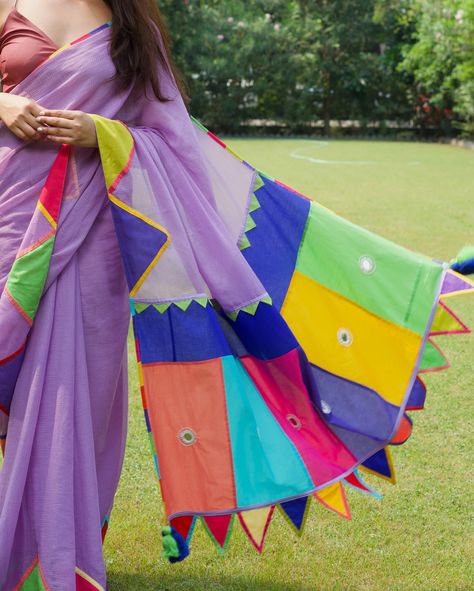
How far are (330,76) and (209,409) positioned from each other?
26.4 metres

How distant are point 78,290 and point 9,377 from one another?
275mm

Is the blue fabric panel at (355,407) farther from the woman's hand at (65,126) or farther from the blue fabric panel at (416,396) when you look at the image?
the woman's hand at (65,126)

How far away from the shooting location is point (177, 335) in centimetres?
248

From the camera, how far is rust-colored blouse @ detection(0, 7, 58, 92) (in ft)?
7.91

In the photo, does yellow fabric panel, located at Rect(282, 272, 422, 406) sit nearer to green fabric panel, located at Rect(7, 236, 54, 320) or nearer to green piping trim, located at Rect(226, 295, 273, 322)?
green piping trim, located at Rect(226, 295, 273, 322)

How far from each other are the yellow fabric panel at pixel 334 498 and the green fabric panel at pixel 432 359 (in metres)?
0.45

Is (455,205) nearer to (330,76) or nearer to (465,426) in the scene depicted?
(465,426)

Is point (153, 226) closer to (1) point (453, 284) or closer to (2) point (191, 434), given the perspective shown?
(2) point (191, 434)

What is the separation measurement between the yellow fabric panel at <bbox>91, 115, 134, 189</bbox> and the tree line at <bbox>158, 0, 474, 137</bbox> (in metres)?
24.2

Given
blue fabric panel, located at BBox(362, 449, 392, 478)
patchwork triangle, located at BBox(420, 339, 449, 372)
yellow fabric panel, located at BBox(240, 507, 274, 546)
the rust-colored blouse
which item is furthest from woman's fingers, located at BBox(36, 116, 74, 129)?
blue fabric panel, located at BBox(362, 449, 392, 478)

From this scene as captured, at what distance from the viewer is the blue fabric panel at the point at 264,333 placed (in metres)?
2.61

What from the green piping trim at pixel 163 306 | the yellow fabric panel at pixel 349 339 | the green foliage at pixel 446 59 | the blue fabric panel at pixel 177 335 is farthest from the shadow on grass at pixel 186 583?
the green foliage at pixel 446 59

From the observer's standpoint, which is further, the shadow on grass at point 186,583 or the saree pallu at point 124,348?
the shadow on grass at point 186,583

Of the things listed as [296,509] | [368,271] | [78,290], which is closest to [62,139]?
[78,290]
